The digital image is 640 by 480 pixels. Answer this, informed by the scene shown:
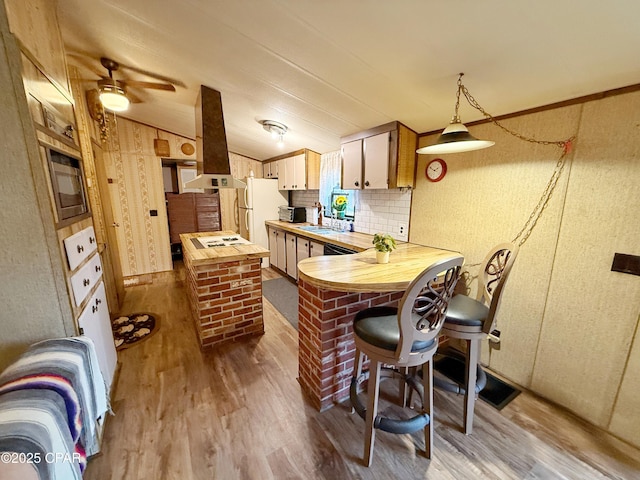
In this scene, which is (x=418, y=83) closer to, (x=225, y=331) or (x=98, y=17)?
(x=98, y=17)

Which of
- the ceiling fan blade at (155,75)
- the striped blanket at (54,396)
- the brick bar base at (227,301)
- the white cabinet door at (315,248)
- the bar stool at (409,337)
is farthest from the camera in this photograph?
the white cabinet door at (315,248)

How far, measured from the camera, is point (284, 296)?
361 centimetres

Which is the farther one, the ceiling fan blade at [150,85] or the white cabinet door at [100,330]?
the ceiling fan blade at [150,85]

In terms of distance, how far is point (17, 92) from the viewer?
1.03 m

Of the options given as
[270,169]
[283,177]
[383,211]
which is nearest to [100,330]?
[383,211]

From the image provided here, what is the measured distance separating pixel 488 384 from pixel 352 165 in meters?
2.47

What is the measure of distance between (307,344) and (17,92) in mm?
1996

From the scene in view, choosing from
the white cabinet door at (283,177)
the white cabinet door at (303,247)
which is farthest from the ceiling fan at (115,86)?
the white cabinet door at (303,247)

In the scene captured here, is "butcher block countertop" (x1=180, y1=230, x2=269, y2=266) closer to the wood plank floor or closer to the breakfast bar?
the breakfast bar

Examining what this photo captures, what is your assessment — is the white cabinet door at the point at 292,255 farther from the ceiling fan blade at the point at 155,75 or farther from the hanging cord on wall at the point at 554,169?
the hanging cord on wall at the point at 554,169

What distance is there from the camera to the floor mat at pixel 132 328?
250 centimetres

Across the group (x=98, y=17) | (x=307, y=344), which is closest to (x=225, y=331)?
(x=307, y=344)

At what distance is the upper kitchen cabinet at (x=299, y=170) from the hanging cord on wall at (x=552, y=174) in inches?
101

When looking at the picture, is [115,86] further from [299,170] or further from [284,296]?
[284,296]
